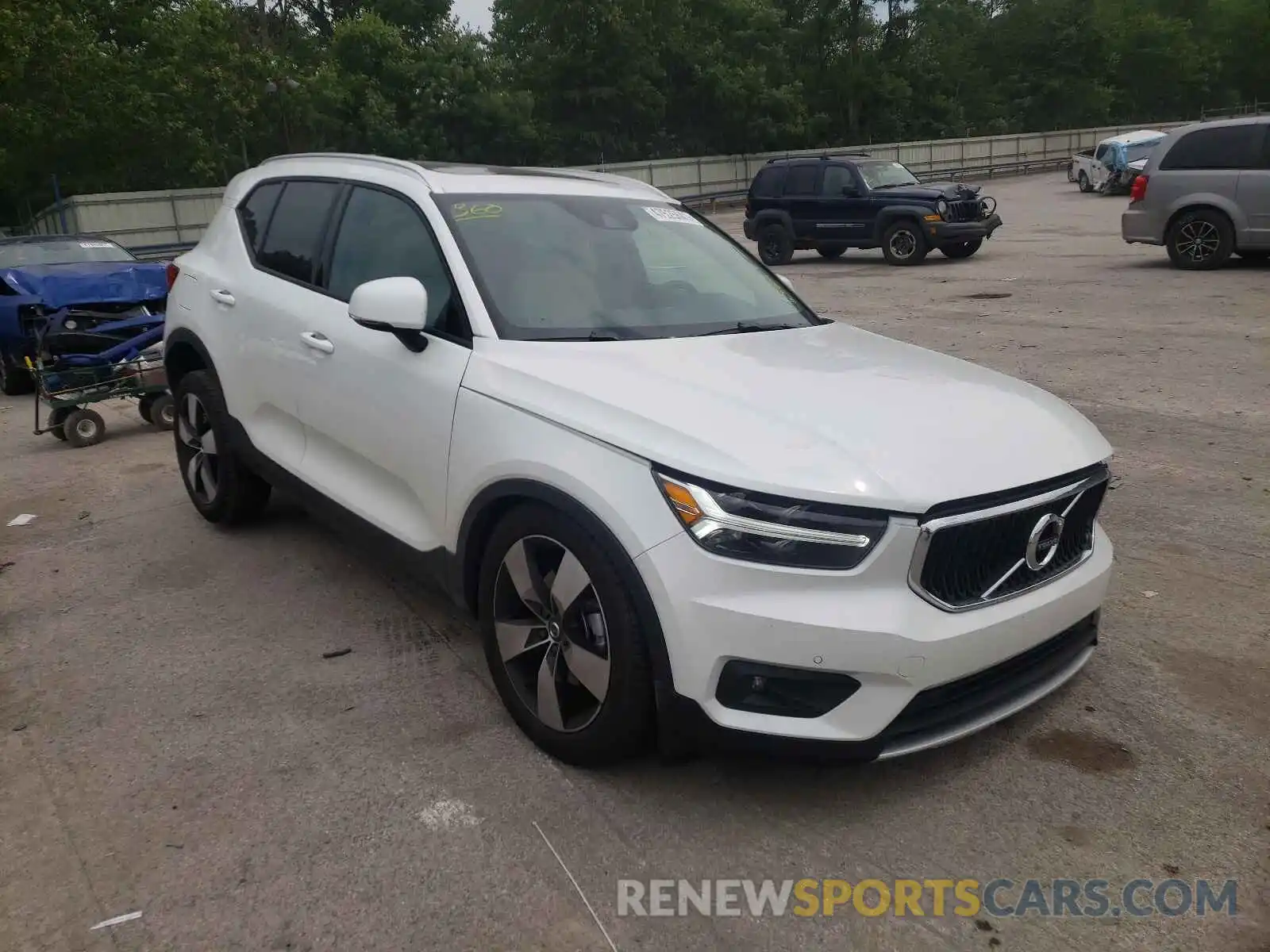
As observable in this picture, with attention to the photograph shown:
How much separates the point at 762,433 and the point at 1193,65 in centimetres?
7715

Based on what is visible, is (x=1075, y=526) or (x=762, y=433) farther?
(x=1075, y=526)

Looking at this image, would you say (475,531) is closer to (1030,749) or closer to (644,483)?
(644,483)

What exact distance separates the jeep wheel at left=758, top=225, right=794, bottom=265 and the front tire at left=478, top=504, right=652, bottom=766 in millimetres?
17206

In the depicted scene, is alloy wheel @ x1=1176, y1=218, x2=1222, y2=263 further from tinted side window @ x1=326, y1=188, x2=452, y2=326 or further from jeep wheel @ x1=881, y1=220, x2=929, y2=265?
tinted side window @ x1=326, y1=188, x2=452, y2=326

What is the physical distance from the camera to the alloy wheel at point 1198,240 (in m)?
14.2

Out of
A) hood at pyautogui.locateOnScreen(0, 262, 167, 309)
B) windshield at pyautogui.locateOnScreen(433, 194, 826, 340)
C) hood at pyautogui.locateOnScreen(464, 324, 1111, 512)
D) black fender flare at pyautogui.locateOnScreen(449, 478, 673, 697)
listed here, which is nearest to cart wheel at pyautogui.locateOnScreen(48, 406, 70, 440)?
hood at pyautogui.locateOnScreen(0, 262, 167, 309)

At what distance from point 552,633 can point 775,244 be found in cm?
1800

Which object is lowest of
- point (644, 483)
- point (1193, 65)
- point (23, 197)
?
point (644, 483)

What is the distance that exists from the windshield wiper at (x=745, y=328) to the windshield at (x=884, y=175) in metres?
15.8

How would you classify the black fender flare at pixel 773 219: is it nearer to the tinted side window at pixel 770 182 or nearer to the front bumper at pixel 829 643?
the tinted side window at pixel 770 182

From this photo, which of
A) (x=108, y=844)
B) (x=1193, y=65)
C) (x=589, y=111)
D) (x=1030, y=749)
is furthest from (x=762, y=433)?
(x=1193, y=65)

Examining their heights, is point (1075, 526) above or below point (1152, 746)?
above

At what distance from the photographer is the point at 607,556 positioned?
292 cm

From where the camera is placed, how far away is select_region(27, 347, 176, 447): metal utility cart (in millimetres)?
8219
